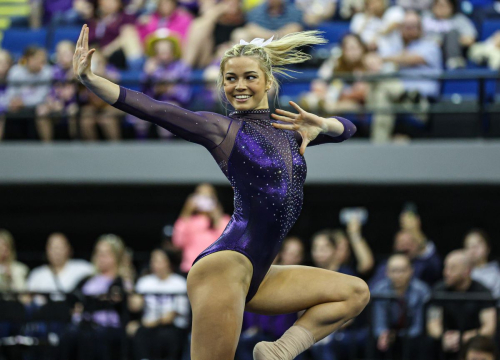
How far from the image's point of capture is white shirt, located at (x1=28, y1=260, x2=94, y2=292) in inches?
300

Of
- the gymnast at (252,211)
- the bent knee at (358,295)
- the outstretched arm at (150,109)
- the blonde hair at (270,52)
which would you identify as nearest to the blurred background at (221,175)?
the bent knee at (358,295)

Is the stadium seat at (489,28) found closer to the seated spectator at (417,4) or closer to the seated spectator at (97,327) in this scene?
the seated spectator at (417,4)

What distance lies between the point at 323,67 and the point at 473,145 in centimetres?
174

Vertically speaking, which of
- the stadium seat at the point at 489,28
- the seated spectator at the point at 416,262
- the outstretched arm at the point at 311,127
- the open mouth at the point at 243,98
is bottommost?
the seated spectator at the point at 416,262

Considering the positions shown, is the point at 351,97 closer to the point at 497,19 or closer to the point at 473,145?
the point at 473,145

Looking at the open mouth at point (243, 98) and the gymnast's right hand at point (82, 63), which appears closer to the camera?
the gymnast's right hand at point (82, 63)

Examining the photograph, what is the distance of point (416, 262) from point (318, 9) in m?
3.62

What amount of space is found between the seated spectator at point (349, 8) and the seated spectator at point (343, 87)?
1.18 m

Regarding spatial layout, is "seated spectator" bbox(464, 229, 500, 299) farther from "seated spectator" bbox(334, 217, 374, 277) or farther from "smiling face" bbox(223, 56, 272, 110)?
"smiling face" bbox(223, 56, 272, 110)

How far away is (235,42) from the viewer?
28.7 ft

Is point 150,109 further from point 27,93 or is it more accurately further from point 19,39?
point 19,39

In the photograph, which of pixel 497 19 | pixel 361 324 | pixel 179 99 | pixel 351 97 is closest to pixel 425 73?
pixel 351 97

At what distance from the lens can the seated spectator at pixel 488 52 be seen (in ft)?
27.9

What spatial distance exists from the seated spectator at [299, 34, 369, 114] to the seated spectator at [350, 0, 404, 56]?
0.33 meters
